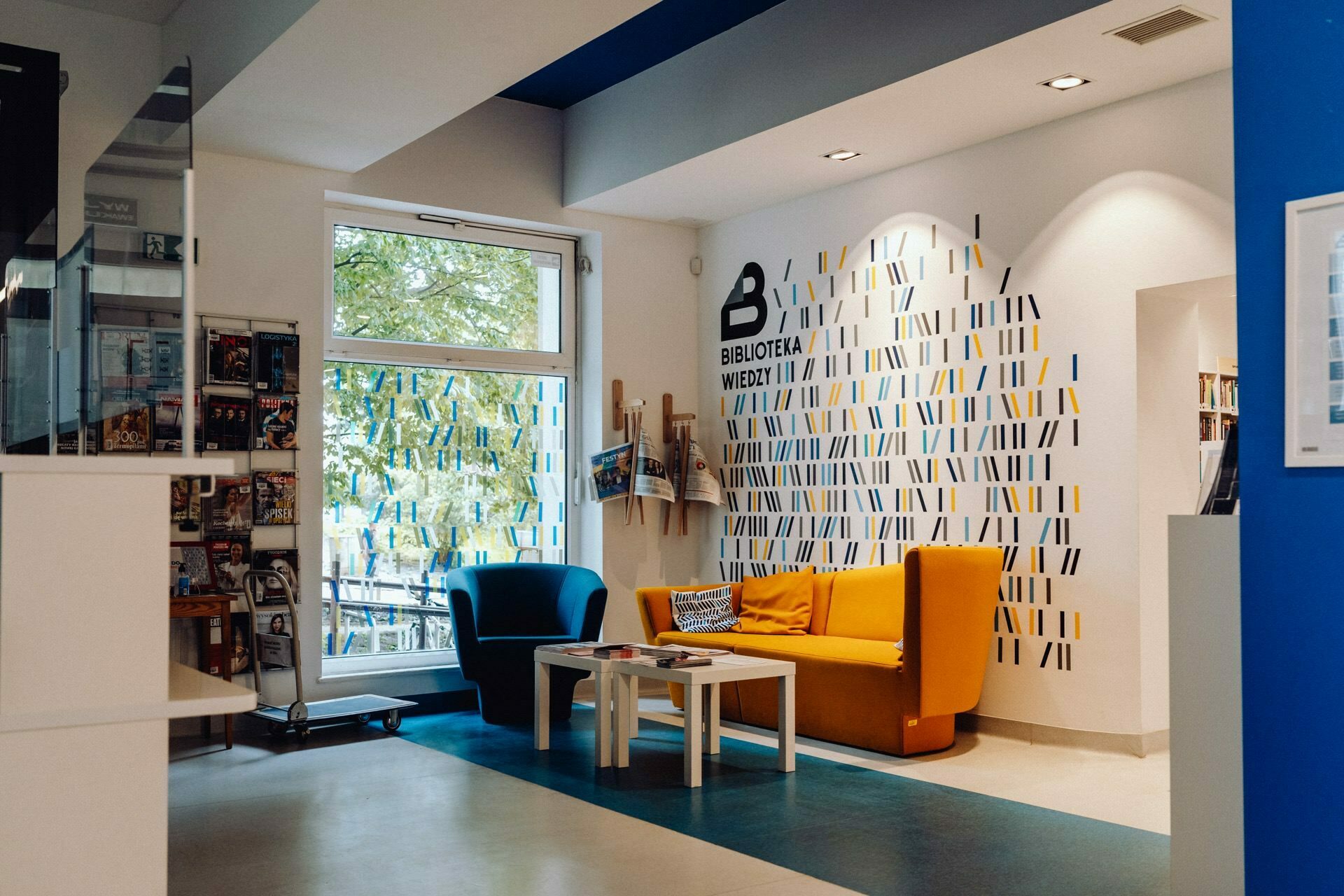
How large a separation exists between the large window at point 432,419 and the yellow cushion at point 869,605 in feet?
6.82

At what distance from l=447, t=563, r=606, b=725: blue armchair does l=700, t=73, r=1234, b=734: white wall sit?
194 centimetres

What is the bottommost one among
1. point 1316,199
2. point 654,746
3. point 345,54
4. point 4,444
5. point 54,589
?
point 654,746

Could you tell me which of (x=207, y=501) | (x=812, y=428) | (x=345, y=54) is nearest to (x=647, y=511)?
(x=812, y=428)

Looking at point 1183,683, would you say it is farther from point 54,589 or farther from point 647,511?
point 647,511

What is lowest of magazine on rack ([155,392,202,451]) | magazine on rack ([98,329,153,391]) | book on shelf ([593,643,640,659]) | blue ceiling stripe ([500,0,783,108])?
book on shelf ([593,643,640,659])

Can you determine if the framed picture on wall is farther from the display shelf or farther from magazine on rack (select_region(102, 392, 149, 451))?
magazine on rack (select_region(102, 392, 149, 451))

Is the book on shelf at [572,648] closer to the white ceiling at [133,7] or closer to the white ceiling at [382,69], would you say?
the white ceiling at [382,69]

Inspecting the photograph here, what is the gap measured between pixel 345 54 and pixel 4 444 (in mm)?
2162

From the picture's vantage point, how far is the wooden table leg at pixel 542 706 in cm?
555

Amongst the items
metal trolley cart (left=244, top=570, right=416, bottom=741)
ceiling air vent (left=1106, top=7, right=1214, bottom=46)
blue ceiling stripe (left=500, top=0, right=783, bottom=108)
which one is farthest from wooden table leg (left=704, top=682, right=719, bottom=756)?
blue ceiling stripe (left=500, top=0, right=783, bottom=108)

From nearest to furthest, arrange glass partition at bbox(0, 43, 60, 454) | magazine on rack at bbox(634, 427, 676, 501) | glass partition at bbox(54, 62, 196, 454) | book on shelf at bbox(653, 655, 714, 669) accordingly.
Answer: glass partition at bbox(54, 62, 196, 454) < glass partition at bbox(0, 43, 60, 454) < book on shelf at bbox(653, 655, 714, 669) < magazine on rack at bbox(634, 427, 676, 501)

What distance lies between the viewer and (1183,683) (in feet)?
10.5

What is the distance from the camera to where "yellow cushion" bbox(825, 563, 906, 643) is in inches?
237

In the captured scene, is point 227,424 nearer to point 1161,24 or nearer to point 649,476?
point 649,476
